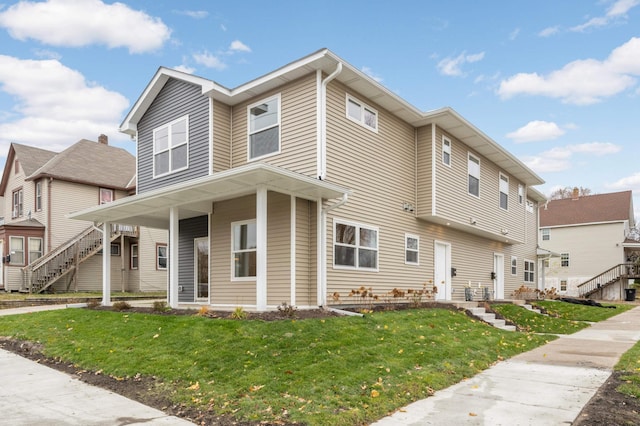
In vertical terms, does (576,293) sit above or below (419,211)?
below

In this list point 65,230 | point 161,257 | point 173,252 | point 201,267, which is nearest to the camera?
point 173,252

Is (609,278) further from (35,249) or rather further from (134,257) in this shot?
(35,249)

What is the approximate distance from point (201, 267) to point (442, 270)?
8.11 m

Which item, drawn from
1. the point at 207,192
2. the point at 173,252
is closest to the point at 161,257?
the point at 173,252

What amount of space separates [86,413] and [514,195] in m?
20.2

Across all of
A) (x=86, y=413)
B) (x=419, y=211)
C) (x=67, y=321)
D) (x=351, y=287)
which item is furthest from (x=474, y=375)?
(x=67, y=321)

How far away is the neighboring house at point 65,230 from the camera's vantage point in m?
23.2

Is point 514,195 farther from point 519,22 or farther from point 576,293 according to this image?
point 576,293

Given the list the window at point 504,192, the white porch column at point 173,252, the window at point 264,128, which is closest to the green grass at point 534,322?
the window at point 504,192

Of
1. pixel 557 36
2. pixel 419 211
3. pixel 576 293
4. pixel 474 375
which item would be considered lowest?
pixel 576 293

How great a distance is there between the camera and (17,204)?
2703 cm

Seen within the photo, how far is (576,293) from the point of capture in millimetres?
36250

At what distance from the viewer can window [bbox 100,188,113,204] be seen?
26422 mm

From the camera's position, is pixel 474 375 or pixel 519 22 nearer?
pixel 474 375
